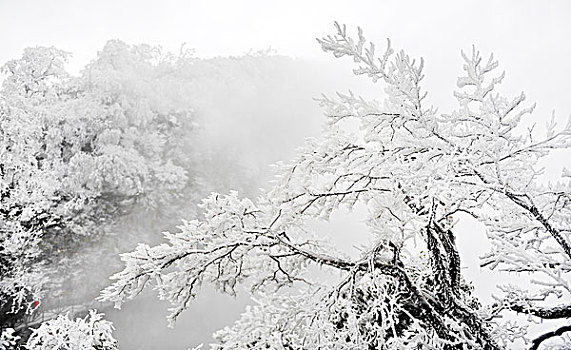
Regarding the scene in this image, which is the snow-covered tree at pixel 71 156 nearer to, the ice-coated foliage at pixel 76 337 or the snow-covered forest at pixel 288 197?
the snow-covered forest at pixel 288 197

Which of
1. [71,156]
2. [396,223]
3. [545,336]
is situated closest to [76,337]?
[396,223]

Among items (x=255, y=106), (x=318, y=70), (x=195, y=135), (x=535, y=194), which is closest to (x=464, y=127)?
(x=535, y=194)

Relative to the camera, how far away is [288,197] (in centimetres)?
224

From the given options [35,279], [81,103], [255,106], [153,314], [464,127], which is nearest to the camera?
[464,127]

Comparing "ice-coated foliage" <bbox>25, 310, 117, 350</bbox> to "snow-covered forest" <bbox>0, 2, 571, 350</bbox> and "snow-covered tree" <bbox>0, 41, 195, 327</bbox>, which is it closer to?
"snow-covered forest" <bbox>0, 2, 571, 350</bbox>

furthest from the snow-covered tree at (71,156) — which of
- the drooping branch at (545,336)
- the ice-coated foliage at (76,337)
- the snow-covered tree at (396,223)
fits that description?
the drooping branch at (545,336)

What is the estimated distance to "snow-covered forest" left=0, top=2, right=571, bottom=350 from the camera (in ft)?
5.51

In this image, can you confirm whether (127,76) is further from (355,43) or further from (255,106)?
(355,43)

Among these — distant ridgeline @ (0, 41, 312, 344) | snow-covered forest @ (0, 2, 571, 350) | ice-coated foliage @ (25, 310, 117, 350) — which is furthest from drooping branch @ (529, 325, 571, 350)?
distant ridgeline @ (0, 41, 312, 344)

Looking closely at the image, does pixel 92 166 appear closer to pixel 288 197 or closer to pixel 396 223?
pixel 288 197

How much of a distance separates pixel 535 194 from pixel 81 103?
13281 millimetres

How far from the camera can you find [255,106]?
19219mm

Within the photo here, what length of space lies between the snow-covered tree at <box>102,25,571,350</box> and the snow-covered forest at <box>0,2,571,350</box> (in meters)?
0.01

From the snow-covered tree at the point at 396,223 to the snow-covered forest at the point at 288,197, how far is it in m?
0.01
